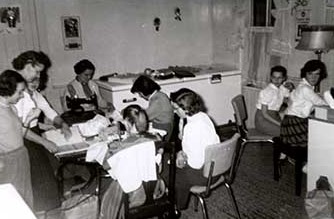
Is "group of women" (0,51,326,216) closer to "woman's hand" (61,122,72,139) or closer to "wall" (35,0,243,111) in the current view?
"woman's hand" (61,122,72,139)

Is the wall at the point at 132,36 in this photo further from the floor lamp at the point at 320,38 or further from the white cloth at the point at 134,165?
the white cloth at the point at 134,165

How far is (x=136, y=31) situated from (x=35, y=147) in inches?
110

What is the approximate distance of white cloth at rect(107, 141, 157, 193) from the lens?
2651 mm

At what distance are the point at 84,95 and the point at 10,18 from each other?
1.29 meters

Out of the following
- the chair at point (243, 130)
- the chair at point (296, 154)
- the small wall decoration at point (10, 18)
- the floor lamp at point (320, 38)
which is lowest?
the chair at point (296, 154)

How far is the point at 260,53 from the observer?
5.55 meters

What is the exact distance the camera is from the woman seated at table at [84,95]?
4683 mm

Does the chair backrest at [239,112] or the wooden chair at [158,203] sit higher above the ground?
the chair backrest at [239,112]

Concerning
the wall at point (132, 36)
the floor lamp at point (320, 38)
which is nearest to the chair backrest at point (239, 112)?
the floor lamp at point (320, 38)

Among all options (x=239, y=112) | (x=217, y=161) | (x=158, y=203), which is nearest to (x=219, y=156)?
(x=217, y=161)

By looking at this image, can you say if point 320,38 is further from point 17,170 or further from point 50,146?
point 17,170

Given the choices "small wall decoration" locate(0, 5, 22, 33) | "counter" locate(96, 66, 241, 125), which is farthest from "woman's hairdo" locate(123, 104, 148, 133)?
"small wall decoration" locate(0, 5, 22, 33)

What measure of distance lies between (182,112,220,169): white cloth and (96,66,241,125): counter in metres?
2.18

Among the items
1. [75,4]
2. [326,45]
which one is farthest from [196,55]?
[326,45]
